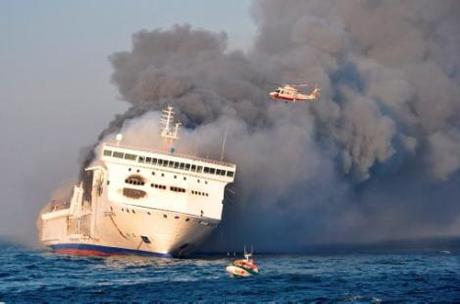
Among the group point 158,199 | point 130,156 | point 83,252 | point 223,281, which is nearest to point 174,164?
point 158,199

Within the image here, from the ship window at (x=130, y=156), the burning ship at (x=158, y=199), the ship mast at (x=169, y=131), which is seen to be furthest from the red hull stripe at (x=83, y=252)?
the ship mast at (x=169, y=131)

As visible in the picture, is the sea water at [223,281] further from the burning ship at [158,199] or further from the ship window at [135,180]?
the ship window at [135,180]

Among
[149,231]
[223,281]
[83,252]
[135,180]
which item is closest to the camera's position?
[223,281]

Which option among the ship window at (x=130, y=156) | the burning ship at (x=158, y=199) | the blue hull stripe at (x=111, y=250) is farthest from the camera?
the ship window at (x=130, y=156)

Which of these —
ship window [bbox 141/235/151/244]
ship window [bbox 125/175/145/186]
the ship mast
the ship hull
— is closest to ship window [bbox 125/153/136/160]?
ship window [bbox 125/175/145/186]

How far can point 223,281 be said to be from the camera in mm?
80812

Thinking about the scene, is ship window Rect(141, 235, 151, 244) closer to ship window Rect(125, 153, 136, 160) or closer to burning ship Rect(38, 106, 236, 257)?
burning ship Rect(38, 106, 236, 257)

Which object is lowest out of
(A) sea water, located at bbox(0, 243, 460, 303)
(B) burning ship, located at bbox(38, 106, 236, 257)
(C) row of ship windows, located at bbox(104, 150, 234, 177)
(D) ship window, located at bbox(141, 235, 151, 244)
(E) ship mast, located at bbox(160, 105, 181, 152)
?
(A) sea water, located at bbox(0, 243, 460, 303)

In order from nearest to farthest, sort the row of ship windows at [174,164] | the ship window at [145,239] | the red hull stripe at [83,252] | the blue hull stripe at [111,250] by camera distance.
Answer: the ship window at [145,239]
the blue hull stripe at [111,250]
the row of ship windows at [174,164]
the red hull stripe at [83,252]

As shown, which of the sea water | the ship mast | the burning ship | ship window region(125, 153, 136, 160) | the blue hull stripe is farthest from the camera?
the ship mast

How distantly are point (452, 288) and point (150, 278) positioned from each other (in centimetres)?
2463

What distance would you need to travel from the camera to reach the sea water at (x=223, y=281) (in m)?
71.1

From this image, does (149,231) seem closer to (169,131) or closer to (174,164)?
(174,164)

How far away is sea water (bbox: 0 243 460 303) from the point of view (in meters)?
71.1
